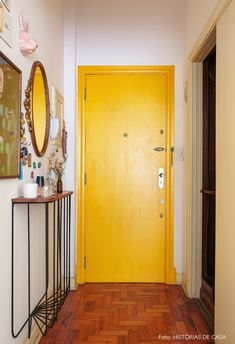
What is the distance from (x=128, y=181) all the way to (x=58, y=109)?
993 millimetres

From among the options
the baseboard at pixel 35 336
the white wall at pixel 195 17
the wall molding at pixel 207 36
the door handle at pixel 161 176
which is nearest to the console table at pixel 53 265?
the baseboard at pixel 35 336

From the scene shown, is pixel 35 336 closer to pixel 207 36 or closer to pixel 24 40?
pixel 24 40

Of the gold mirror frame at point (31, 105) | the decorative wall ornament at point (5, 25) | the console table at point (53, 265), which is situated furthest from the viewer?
the gold mirror frame at point (31, 105)

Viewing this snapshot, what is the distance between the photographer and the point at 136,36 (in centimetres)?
306

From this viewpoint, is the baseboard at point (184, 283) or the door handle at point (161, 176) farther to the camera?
the door handle at point (161, 176)

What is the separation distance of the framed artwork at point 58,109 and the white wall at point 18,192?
11 centimetres

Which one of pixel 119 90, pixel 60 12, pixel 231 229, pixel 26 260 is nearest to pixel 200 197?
pixel 231 229

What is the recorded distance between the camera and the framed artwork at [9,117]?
1.45 m

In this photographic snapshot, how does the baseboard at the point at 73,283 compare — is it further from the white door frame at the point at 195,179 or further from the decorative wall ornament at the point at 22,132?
the decorative wall ornament at the point at 22,132

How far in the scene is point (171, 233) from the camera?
120 inches

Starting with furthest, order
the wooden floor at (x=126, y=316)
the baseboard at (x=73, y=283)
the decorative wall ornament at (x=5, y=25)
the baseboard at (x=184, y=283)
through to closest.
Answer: the baseboard at (x=73, y=283) < the baseboard at (x=184, y=283) < the wooden floor at (x=126, y=316) < the decorative wall ornament at (x=5, y=25)

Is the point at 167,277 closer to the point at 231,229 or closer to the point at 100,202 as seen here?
the point at 100,202

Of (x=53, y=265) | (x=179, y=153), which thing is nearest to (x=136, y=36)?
(x=179, y=153)

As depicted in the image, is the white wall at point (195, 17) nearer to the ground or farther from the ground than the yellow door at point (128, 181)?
farther from the ground
